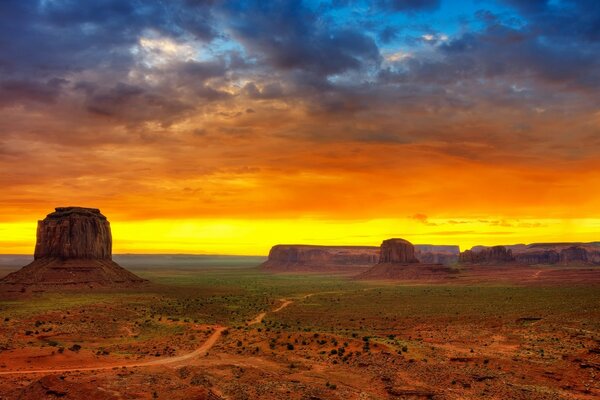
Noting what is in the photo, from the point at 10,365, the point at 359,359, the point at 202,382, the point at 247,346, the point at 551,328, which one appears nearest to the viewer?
the point at 202,382

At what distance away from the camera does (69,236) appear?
110062mm

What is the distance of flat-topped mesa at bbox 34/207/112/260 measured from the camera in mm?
109562

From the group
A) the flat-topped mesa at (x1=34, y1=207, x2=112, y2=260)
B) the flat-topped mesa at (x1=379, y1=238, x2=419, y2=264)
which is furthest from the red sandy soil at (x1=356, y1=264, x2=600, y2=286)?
the flat-topped mesa at (x1=34, y1=207, x2=112, y2=260)

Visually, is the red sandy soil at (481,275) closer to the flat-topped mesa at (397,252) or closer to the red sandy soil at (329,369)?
the flat-topped mesa at (397,252)

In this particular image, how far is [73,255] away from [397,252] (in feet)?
390

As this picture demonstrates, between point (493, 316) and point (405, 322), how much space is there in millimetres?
12041

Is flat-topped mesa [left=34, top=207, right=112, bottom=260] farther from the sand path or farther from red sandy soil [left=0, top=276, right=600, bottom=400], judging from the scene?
red sandy soil [left=0, top=276, right=600, bottom=400]

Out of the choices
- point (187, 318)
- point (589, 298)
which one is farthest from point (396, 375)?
point (589, 298)

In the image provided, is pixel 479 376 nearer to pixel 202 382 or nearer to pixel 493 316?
pixel 202 382

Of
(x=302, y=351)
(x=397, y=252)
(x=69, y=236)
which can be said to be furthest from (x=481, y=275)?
(x=302, y=351)

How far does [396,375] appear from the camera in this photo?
105 ft

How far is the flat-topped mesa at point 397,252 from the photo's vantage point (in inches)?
7141

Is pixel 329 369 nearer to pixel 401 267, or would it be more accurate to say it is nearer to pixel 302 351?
pixel 302 351

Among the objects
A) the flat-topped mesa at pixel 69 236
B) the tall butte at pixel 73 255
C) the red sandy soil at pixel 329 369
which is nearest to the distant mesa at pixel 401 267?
the tall butte at pixel 73 255
